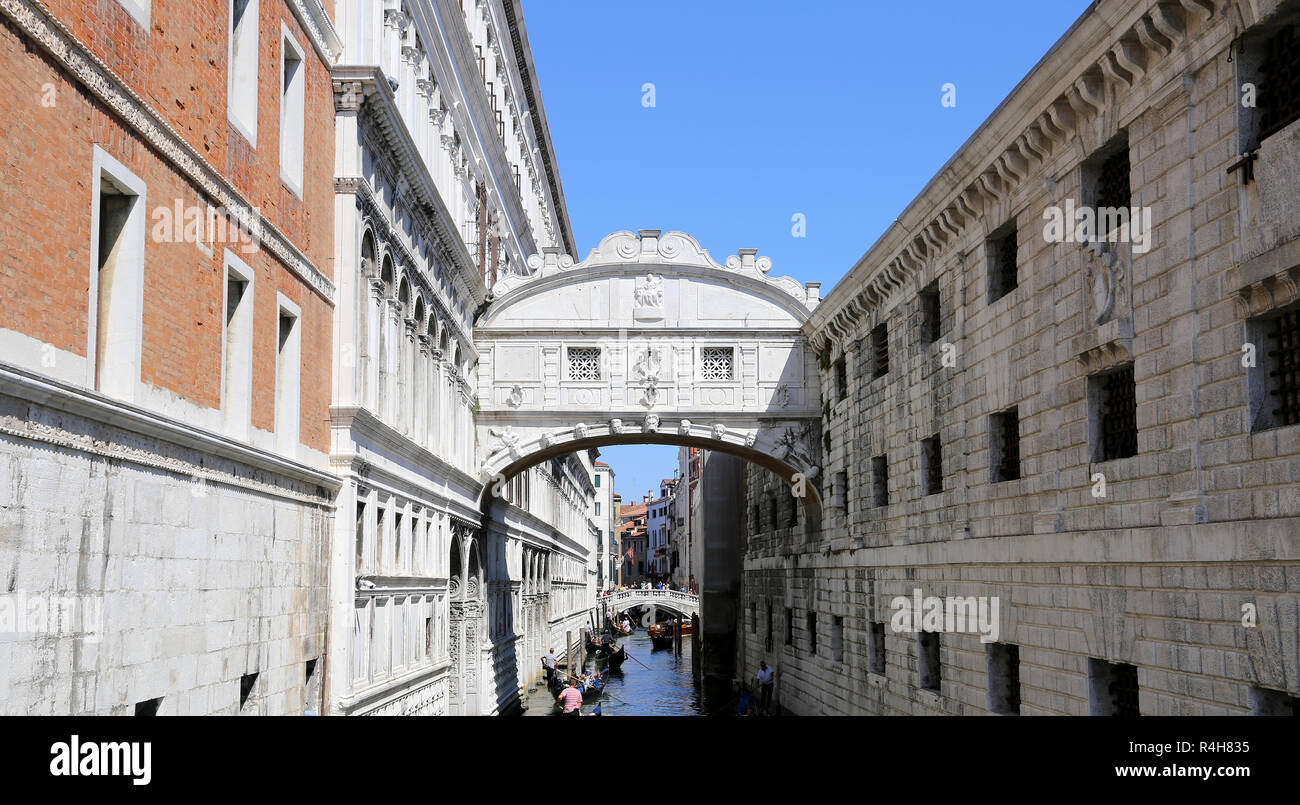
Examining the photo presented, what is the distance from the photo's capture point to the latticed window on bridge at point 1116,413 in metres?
11.2

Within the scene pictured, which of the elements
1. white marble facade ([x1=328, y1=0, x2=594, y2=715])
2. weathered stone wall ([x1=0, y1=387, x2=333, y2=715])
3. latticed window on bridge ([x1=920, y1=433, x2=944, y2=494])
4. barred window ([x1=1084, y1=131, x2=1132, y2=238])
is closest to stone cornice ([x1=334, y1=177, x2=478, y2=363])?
white marble facade ([x1=328, y1=0, x2=594, y2=715])

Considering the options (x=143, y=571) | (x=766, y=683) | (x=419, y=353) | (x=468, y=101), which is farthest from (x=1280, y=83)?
(x=766, y=683)

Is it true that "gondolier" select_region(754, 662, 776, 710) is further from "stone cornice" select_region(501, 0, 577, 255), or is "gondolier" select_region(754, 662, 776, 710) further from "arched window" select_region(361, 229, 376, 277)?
"stone cornice" select_region(501, 0, 577, 255)

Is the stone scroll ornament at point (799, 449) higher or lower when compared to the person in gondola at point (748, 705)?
higher

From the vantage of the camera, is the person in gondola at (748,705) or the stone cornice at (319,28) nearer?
the stone cornice at (319,28)

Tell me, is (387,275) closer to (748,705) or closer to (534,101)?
(748,705)

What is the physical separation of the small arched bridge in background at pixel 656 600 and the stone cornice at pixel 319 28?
46.3 metres

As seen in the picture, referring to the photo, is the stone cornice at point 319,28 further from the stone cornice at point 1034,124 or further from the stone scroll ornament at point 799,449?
the stone scroll ornament at point 799,449

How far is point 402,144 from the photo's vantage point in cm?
1680

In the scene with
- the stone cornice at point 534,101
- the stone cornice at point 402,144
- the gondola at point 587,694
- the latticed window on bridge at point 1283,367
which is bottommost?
the gondola at point 587,694

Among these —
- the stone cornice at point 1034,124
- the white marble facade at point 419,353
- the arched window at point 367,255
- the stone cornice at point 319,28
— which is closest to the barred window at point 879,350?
the stone cornice at point 1034,124

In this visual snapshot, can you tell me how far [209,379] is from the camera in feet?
34.3

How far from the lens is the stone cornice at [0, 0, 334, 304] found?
7.18 m

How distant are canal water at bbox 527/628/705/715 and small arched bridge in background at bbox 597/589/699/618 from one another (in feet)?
15.7
